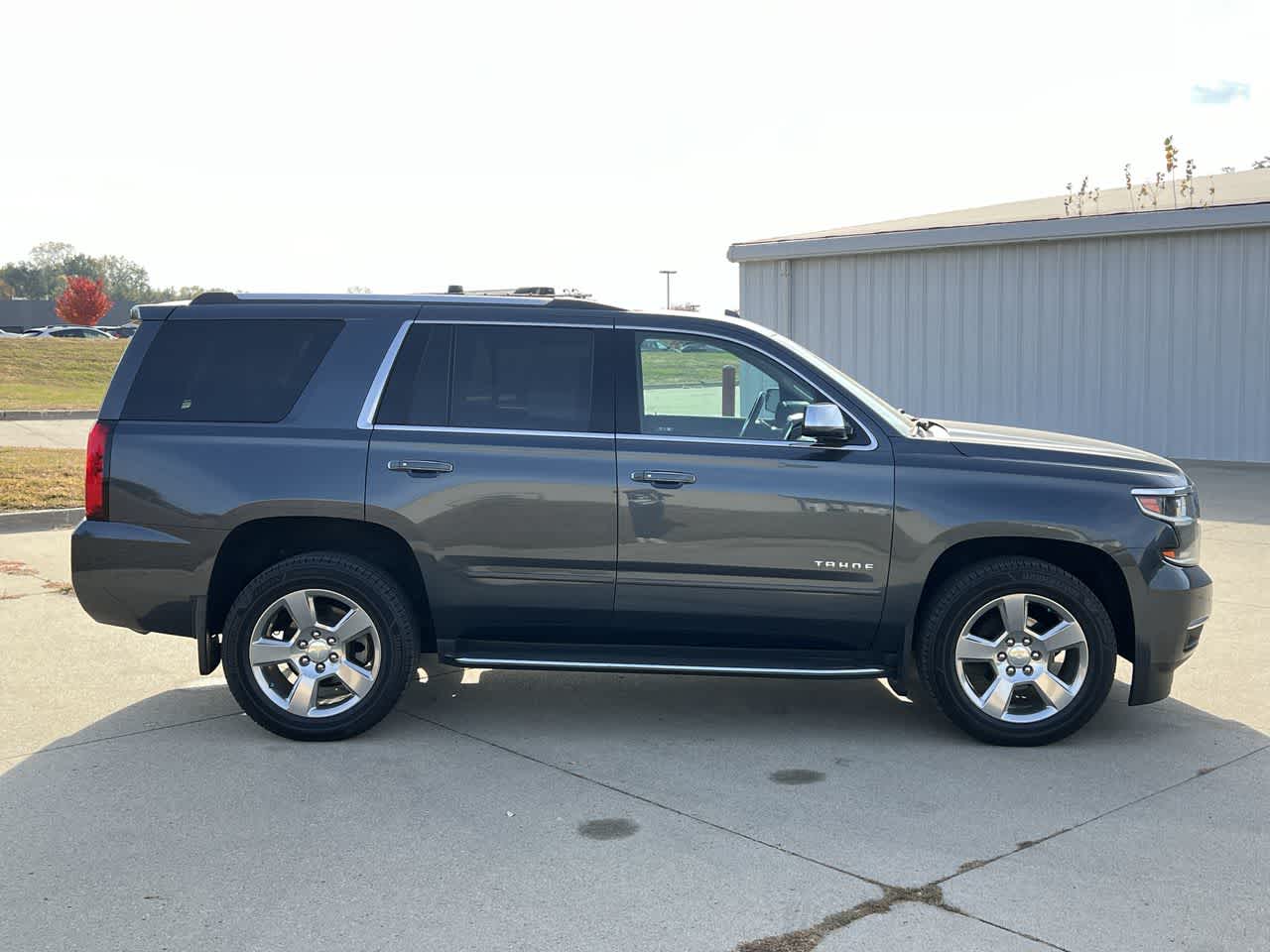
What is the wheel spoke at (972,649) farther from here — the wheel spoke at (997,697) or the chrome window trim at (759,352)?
the chrome window trim at (759,352)

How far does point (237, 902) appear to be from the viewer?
414 centimetres

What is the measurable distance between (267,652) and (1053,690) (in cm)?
345

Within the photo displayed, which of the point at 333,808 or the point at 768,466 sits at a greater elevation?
the point at 768,466

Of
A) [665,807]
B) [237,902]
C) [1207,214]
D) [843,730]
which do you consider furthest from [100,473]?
[1207,214]

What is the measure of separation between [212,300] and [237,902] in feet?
9.93

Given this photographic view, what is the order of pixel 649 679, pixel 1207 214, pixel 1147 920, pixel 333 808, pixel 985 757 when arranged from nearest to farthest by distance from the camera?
pixel 1147 920 → pixel 333 808 → pixel 985 757 → pixel 649 679 → pixel 1207 214

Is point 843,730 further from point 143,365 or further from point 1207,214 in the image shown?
point 1207,214

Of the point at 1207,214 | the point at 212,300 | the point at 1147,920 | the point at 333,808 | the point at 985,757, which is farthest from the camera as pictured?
the point at 1207,214

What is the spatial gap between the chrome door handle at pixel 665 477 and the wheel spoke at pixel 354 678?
147 cm

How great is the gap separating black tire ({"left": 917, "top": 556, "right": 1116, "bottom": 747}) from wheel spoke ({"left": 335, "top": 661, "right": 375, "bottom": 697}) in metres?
2.44

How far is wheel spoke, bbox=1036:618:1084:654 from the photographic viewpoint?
586cm

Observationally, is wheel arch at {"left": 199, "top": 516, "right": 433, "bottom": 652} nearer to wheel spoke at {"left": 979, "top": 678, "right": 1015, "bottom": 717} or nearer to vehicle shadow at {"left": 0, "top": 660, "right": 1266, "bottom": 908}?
vehicle shadow at {"left": 0, "top": 660, "right": 1266, "bottom": 908}

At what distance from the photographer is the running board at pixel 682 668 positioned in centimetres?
588

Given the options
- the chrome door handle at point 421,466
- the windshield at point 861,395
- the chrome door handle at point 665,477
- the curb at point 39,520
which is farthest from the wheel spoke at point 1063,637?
the curb at point 39,520
